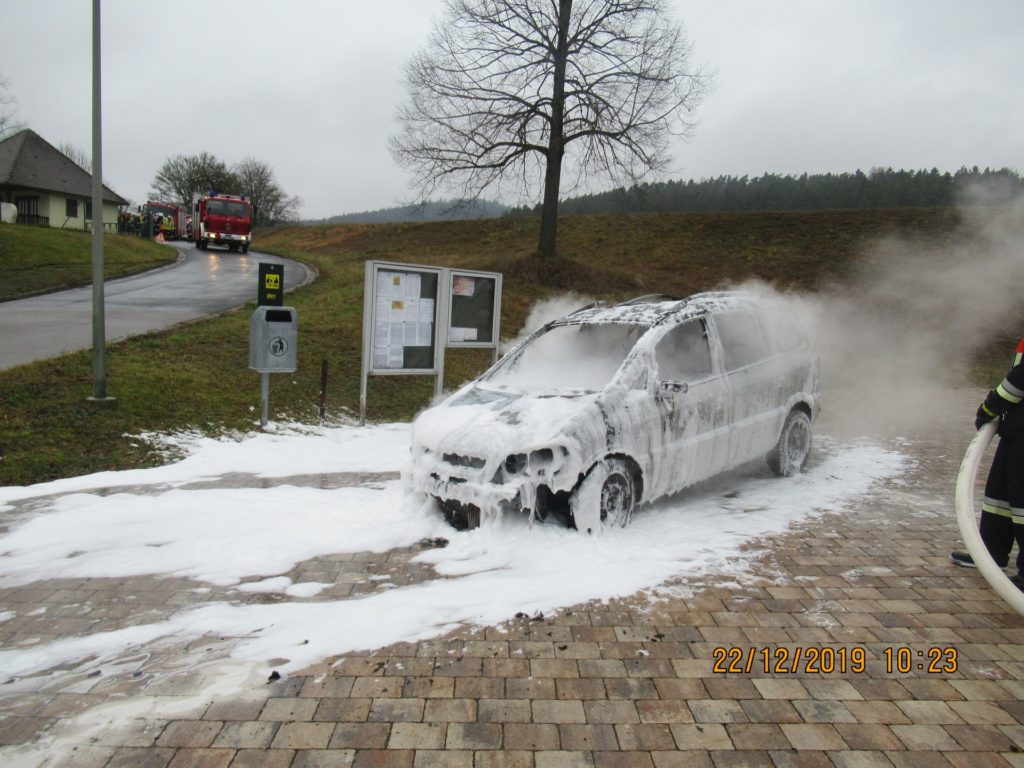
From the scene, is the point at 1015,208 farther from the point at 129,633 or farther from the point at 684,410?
the point at 129,633

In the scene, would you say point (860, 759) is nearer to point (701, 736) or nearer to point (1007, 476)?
point (701, 736)

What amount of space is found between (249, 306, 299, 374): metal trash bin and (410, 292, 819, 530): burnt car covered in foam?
3206 millimetres

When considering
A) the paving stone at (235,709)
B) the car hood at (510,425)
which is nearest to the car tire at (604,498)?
the car hood at (510,425)

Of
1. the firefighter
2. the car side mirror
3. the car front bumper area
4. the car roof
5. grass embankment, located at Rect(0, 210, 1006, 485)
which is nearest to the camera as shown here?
the firefighter

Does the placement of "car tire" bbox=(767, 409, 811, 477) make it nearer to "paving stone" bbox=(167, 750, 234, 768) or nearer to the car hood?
the car hood

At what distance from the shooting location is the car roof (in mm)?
6012

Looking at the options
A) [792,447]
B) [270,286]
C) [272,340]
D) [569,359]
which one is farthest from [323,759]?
[270,286]

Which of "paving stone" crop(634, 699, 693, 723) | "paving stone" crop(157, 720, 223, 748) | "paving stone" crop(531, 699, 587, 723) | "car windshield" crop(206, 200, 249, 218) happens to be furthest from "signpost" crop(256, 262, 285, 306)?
"car windshield" crop(206, 200, 249, 218)

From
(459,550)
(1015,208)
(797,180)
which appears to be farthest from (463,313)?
(797,180)

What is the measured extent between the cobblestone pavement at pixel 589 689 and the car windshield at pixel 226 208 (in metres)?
32.5

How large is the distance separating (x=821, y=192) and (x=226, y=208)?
38805mm

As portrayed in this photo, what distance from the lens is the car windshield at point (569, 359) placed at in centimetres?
568

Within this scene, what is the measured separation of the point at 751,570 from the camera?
177 inches

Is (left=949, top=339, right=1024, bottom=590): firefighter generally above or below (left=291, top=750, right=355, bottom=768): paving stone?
above
